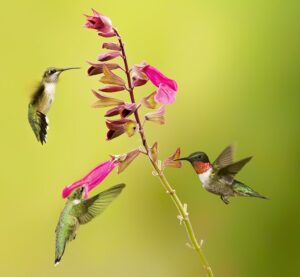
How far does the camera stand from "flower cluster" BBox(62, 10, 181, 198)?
1709mm

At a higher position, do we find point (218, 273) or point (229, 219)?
point (229, 219)

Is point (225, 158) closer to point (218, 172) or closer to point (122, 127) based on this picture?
point (218, 172)

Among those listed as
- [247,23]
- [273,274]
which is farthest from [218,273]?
[247,23]

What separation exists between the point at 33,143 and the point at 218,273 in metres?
1.85

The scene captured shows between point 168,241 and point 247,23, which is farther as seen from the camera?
point 247,23

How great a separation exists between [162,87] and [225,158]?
30cm

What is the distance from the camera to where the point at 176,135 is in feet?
16.2

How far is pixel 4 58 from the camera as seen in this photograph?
17.3 ft

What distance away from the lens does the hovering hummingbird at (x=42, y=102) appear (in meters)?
2.34

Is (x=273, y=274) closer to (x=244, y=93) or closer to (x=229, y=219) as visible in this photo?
(x=229, y=219)

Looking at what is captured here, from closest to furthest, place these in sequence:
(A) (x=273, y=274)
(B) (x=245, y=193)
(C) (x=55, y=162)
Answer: (B) (x=245, y=193) < (A) (x=273, y=274) < (C) (x=55, y=162)

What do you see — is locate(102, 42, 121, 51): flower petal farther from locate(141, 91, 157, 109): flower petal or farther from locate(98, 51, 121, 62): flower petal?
locate(141, 91, 157, 109): flower petal

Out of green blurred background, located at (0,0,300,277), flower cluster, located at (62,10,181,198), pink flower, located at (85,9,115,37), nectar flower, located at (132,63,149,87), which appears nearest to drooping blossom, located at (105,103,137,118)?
flower cluster, located at (62,10,181,198)

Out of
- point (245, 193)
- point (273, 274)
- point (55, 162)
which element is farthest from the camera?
point (55, 162)
